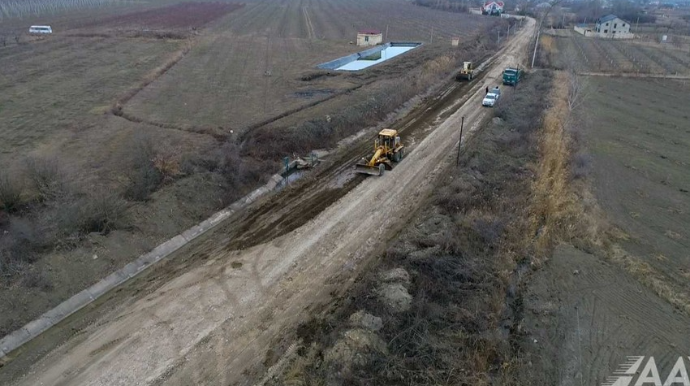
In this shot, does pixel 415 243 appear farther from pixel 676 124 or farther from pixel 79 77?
pixel 79 77

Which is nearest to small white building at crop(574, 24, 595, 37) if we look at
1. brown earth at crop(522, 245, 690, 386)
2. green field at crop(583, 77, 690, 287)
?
green field at crop(583, 77, 690, 287)

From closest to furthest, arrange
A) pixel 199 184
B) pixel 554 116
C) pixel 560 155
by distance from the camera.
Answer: pixel 199 184 → pixel 560 155 → pixel 554 116

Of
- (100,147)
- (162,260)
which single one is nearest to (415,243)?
(162,260)

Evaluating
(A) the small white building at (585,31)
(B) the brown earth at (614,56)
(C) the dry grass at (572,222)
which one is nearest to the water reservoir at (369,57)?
(B) the brown earth at (614,56)

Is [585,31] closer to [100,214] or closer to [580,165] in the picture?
[580,165]

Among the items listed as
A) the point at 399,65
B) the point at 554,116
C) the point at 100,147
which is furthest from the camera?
the point at 399,65
